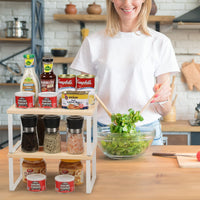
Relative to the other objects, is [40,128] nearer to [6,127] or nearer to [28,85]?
[28,85]

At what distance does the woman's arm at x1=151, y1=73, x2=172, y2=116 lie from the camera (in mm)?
1817

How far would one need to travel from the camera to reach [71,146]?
136 cm

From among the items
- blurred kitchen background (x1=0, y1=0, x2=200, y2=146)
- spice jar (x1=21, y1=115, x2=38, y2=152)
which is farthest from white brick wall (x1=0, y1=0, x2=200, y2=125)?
spice jar (x1=21, y1=115, x2=38, y2=152)

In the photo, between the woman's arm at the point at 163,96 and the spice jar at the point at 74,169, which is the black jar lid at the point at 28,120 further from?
the woman's arm at the point at 163,96

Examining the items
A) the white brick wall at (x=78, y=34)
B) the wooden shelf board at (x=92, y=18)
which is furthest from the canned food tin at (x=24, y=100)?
the white brick wall at (x=78, y=34)

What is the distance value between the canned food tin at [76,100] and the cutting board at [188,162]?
2.02ft

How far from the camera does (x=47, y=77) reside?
1397 mm

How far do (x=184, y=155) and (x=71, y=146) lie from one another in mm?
698

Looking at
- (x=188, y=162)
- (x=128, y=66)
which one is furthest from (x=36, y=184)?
(x=128, y=66)

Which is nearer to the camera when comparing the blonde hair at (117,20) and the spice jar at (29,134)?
the spice jar at (29,134)

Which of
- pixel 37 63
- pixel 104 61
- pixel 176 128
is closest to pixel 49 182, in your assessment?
pixel 104 61

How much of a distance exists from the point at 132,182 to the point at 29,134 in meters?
0.46

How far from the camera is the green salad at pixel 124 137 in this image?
1.68m

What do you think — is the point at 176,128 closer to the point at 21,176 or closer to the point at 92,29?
the point at 92,29
